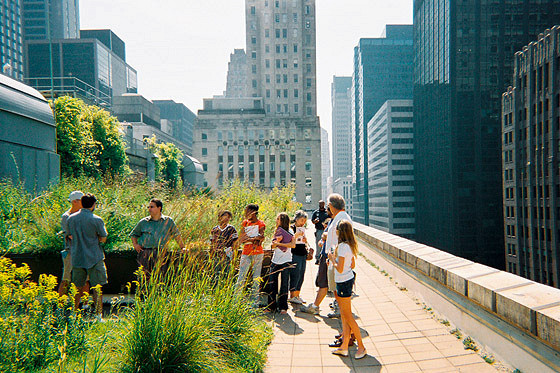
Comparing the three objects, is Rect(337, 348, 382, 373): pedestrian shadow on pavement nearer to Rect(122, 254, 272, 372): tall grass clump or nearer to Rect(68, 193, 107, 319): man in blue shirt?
Rect(122, 254, 272, 372): tall grass clump

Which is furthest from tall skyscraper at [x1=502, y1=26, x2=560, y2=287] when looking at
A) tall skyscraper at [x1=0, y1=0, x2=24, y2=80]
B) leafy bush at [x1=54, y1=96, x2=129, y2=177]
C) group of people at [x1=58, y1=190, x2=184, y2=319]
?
tall skyscraper at [x1=0, y1=0, x2=24, y2=80]

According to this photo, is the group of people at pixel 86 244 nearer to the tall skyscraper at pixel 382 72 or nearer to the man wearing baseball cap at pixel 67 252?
the man wearing baseball cap at pixel 67 252

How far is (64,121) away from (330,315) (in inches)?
702

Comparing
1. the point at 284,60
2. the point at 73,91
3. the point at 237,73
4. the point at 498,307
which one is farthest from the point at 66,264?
the point at 237,73

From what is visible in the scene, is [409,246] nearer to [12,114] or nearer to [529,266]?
[12,114]

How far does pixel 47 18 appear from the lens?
438ft

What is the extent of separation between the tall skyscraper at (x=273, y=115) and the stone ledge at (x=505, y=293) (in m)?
78.0

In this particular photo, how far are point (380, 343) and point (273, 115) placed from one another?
8860cm

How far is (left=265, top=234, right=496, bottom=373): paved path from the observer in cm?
410

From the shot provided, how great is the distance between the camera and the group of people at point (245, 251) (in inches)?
180

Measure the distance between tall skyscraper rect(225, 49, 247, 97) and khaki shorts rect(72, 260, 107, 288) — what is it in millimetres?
164405

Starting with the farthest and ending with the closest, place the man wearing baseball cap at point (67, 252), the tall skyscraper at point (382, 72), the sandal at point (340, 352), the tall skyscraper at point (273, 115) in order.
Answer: the tall skyscraper at point (382, 72)
the tall skyscraper at point (273, 115)
the man wearing baseball cap at point (67, 252)
the sandal at point (340, 352)

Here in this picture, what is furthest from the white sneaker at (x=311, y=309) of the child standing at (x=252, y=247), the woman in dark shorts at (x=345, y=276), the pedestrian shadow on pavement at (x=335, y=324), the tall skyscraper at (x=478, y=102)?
the tall skyscraper at (x=478, y=102)

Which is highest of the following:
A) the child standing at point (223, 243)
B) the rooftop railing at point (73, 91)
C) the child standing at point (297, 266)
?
the rooftop railing at point (73, 91)
